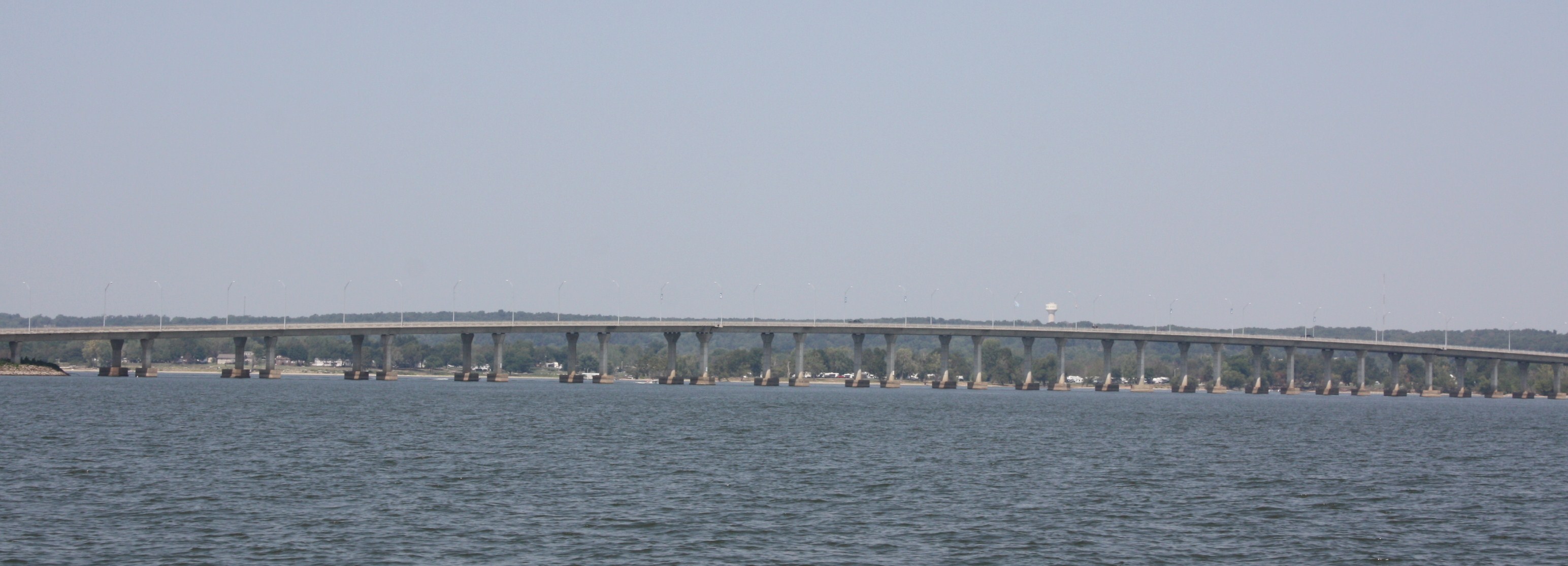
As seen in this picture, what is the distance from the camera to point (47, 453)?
5356 centimetres

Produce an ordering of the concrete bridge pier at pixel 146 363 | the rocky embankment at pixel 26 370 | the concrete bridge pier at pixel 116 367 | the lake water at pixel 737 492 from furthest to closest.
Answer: the concrete bridge pier at pixel 146 363 → the concrete bridge pier at pixel 116 367 → the rocky embankment at pixel 26 370 → the lake water at pixel 737 492

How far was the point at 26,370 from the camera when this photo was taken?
166 m

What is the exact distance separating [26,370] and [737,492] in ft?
486

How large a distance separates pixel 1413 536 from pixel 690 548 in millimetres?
19865

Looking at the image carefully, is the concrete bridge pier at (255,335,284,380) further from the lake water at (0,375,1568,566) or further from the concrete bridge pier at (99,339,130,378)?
the lake water at (0,375,1568,566)

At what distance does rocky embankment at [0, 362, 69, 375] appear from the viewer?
157m

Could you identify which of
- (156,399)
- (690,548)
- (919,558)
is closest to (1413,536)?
(919,558)

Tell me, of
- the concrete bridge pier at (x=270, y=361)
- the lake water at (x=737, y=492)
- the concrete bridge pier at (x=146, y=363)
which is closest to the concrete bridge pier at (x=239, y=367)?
the concrete bridge pier at (x=270, y=361)

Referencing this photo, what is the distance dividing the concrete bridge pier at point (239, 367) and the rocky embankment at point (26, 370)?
19545 mm

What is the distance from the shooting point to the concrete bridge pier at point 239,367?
605 feet

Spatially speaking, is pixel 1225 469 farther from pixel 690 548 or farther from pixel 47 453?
pixel 47 453

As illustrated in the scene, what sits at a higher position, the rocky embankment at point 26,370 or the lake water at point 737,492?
the rocky embankment at point 26,370

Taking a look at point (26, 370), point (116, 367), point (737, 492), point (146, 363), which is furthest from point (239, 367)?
point (737, 492)

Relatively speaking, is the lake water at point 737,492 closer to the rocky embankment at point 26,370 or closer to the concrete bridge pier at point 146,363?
the rocky embankment at point 26,370
